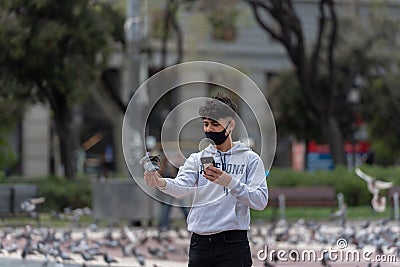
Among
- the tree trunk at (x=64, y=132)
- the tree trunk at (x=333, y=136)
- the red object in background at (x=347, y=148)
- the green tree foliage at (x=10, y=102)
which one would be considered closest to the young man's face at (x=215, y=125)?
the green tree foliage at (x=10, y=102)

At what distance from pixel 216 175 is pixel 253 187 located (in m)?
0.45

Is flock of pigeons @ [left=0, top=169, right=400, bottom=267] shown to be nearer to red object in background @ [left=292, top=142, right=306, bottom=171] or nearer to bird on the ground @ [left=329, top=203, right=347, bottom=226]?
bird on the ground @ [left=329, top=203, right=347, bottom=226]

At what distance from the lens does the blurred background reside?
25578 mm

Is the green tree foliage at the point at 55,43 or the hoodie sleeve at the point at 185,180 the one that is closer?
the hoodie sleeve at the point at 185,180

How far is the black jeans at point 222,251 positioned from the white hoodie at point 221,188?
53 millimetres

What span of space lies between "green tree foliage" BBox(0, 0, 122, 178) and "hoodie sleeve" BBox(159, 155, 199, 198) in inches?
732

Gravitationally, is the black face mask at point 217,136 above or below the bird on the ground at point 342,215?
above

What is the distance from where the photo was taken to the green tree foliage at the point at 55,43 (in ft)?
82.6

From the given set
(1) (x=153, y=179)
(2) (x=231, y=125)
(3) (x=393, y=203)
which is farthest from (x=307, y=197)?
(1) (x=153, y=179)

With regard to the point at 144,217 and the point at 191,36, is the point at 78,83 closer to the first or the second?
the point at 144,217

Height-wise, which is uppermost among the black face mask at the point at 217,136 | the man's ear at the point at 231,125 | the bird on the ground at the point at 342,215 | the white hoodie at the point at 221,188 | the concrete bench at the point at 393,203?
the man's ear at the point at 231,125

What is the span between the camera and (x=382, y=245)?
43.0 feet

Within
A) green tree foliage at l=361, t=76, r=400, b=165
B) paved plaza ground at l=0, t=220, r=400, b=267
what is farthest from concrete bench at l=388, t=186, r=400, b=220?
green tree foliage at l=361, t=76, r=400, b=165

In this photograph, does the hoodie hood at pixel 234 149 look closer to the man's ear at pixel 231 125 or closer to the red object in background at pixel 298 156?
the man's ear at pixel 231 125
